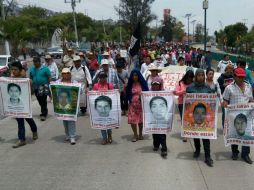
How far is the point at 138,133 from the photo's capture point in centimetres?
934

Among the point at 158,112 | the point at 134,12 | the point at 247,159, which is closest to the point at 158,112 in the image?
the point at 158,112

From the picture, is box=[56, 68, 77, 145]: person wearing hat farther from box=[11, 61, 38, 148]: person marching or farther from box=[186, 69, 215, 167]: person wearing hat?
box=[186, 69, 215, 167]: person wearing hat

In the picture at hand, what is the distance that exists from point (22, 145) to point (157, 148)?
274cm

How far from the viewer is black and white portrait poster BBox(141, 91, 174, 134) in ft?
25.2

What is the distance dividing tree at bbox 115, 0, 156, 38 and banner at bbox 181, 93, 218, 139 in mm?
54333

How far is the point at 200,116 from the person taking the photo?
734cm

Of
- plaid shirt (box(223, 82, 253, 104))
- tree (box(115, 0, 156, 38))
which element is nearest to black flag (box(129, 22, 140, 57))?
plaid shirt (box(223, 82, 253, 104))

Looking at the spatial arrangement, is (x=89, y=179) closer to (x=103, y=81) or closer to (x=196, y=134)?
(x=196, y=134)

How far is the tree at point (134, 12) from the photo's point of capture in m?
62.0

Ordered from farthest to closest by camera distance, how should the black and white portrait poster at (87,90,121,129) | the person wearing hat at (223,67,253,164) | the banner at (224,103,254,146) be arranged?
the black and white portrait poster at (87,90,121,129)
the person wearing hat at (223,67,253,164)
the banner at (224,103,254,146)

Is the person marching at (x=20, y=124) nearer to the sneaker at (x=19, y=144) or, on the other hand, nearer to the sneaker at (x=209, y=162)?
the sneaker at (x=19, y=144)

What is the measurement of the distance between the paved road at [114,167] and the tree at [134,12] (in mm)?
53459

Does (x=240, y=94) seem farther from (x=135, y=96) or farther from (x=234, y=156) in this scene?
(x=135, y=96)

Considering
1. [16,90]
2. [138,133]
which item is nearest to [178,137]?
[138,133]
